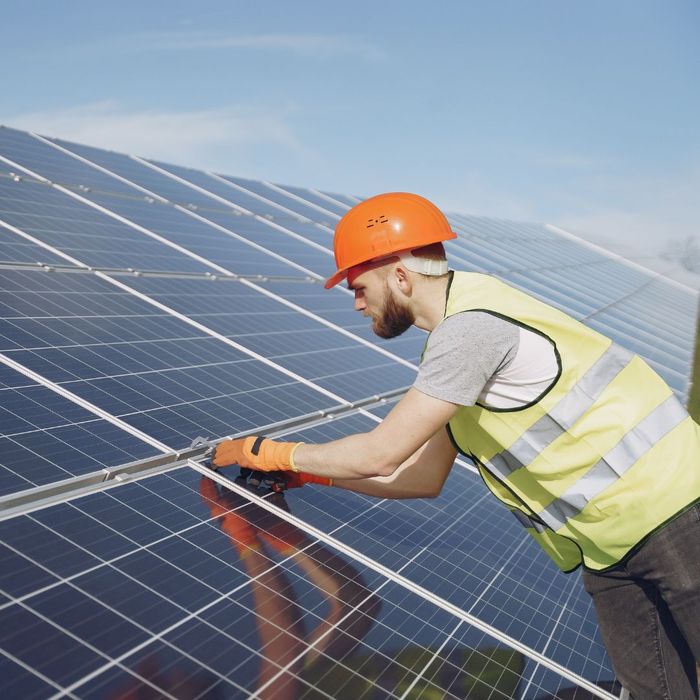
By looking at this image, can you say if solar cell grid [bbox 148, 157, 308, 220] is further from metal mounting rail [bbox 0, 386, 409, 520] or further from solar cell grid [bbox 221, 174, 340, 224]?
metal mounting rail [bbox 0, 386, 409, 520]

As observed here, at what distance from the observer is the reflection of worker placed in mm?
3158

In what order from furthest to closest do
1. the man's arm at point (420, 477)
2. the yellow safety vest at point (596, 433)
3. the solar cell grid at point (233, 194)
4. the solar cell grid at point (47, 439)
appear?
the solar cell grid at point (233, 194)
the man's arm at point (420, 477)
the solar cell grid at point (47, 439)
the yellow safety vest at point (596, 433)

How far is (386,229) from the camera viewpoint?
148 inches

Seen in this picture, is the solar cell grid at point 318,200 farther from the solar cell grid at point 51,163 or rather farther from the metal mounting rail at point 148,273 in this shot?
the metal mounting rail at point 148,273

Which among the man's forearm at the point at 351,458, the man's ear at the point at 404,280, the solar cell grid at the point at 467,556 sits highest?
the man's ear at the point at 404,280

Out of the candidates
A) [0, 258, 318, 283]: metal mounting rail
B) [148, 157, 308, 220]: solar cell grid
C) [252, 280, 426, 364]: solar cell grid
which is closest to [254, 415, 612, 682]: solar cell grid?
[0, 258, 318, 283]: metal mounting rail

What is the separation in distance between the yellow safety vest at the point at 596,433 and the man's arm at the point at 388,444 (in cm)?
34

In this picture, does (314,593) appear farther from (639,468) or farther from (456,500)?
(456,500)

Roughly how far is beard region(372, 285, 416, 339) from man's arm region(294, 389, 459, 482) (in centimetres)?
40

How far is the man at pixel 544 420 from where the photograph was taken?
352cm

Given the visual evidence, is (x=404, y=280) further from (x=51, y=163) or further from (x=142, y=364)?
(x=51, y=163)

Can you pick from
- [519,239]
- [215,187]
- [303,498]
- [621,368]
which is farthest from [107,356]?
[519,239]

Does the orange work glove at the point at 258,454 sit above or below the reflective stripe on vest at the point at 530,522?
above

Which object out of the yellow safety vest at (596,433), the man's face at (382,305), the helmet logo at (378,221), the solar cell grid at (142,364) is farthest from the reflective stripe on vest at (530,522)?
the solar cell grid at (142,364)
